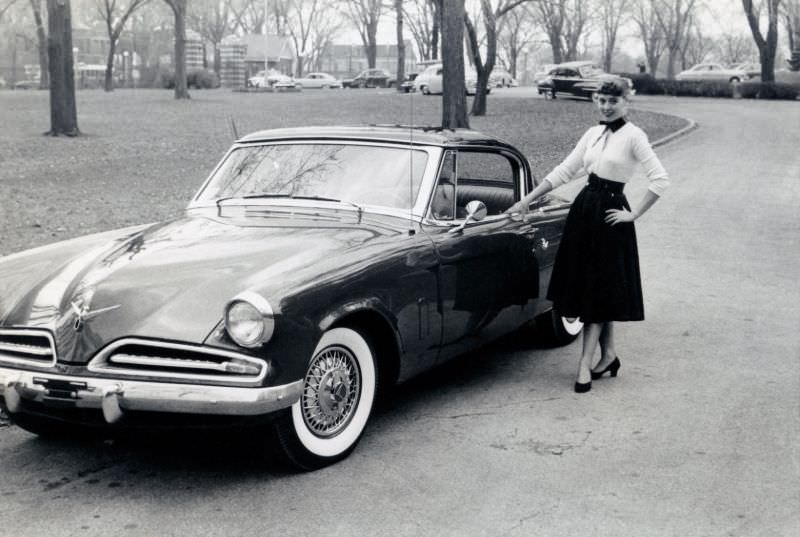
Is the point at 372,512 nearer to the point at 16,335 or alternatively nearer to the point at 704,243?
the point at 16,335

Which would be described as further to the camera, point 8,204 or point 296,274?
point 8,204

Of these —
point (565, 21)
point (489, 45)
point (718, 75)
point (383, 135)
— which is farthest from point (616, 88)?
point (565, 21)

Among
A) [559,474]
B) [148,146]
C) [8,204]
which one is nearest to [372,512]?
[559,474]

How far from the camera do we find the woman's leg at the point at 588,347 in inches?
223

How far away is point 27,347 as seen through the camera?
13.6ft

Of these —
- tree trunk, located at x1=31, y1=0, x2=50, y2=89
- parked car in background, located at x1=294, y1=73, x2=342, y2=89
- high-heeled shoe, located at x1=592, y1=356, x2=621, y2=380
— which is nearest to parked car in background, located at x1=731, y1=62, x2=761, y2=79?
parked car in background, located at x1=294, y1=73, x2=342, y2=89

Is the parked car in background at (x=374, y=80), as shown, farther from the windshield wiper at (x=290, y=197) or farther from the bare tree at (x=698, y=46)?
the windshield wiper at (x=290, y=197)

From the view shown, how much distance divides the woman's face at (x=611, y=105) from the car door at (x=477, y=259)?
2.76 feet

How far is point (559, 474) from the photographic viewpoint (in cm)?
434

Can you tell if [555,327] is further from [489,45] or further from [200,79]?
[200,79]

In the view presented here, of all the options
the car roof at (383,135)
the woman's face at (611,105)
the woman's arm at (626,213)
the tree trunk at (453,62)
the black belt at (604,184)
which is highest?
the tree trunk at (453,62)

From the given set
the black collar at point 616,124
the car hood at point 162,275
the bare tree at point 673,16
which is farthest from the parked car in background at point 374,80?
the car hood at point 162,275

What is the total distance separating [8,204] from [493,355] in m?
7.84

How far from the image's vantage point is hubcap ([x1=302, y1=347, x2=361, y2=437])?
4.27 metres
